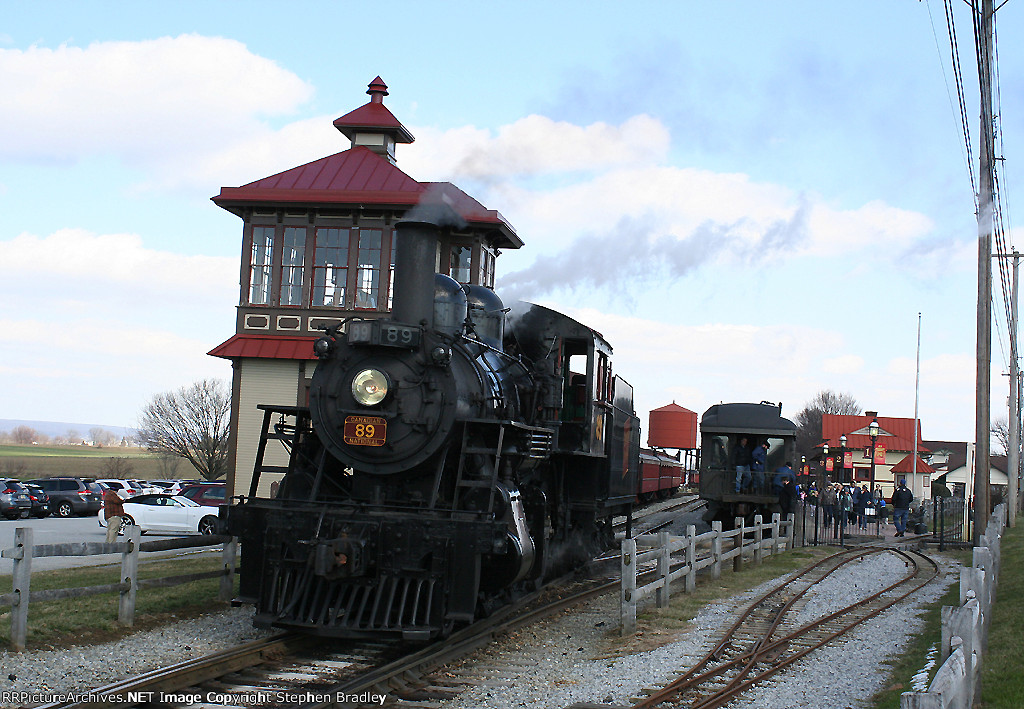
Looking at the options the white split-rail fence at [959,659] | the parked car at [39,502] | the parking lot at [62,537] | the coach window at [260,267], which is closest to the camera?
the white split-rail fence at [959,659]

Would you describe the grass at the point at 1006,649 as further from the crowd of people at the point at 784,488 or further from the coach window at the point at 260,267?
the coach window at the point at 260,267

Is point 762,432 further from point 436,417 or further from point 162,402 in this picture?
point 162,402

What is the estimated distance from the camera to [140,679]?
739cm

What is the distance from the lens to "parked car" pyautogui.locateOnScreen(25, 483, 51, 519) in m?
32.5

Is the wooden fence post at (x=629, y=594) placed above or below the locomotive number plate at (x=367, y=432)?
below

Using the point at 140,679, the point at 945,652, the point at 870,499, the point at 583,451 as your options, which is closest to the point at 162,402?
the point at 870,499

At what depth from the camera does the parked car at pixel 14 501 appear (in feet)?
103

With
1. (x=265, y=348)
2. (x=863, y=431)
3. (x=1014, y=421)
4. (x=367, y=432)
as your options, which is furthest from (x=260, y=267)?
(x=863, y=431)

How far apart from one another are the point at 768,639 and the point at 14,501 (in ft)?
92.9

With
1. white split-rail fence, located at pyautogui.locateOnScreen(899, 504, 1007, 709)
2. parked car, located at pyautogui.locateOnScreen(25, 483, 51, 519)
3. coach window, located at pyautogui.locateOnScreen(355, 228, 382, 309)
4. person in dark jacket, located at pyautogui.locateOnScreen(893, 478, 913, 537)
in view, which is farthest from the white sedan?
white split-rail fence, located at pyautogui.locateOnScreen(899, 504, 1007, 709)

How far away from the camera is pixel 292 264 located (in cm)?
2570

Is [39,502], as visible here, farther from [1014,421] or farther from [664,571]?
[1014,421]

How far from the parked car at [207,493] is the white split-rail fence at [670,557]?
1153 cm

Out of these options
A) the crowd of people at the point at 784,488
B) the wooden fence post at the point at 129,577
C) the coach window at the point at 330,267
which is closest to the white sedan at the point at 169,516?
the coach window at the point at 330,267
